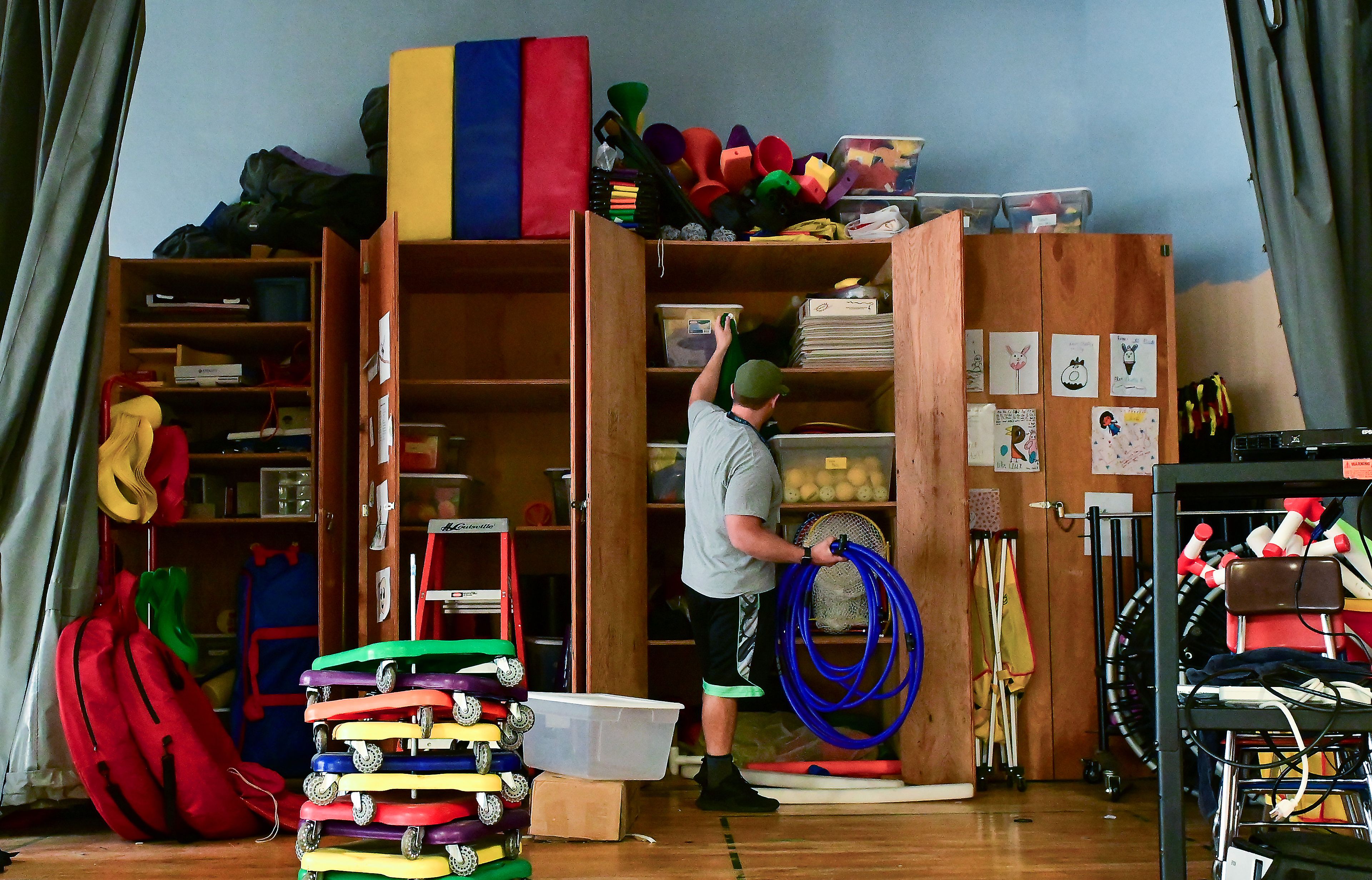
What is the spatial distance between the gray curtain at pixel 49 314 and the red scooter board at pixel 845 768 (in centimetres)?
223

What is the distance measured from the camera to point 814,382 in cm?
436

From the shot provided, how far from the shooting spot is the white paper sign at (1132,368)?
4.22m

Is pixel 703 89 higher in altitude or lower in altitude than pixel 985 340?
higher

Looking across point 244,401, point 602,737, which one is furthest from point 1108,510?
point 244,401

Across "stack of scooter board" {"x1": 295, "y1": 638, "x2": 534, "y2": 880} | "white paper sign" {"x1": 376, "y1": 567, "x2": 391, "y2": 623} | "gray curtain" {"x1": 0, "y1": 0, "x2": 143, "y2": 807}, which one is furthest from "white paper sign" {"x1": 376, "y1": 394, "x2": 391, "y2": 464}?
"stack of scooter board" {"x1": 295, "y1": 638, "x2": 534, "y2": 880}

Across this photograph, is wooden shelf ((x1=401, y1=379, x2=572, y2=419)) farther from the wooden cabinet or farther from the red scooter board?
the red scooter board

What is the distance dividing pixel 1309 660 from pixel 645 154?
2896 millimetres

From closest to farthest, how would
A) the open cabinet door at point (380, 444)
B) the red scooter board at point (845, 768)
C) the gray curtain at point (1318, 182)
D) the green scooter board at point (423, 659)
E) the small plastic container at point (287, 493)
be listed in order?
1. the green scooter board at point (423, 659)
2. the gray curtain at point (1318, 182)
3. the open cabinet door at point (380, 444)
4. the red scooter board at point (845, 768)
5. the small plastic container at point (287, 493)

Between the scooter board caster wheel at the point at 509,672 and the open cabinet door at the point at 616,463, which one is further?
the open cabinet door at the point at 616,463

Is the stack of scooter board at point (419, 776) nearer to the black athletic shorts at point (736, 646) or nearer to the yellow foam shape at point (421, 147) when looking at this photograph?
the black athletic shorts at point (736, 646)

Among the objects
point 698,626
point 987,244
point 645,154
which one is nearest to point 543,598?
point 698,626

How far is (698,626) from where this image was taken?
3812mm

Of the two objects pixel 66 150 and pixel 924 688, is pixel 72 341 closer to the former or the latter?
pixel 66 150

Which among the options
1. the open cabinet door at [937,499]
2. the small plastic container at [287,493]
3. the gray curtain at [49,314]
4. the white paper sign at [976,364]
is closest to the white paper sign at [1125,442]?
the white paper sign at [976,364]
